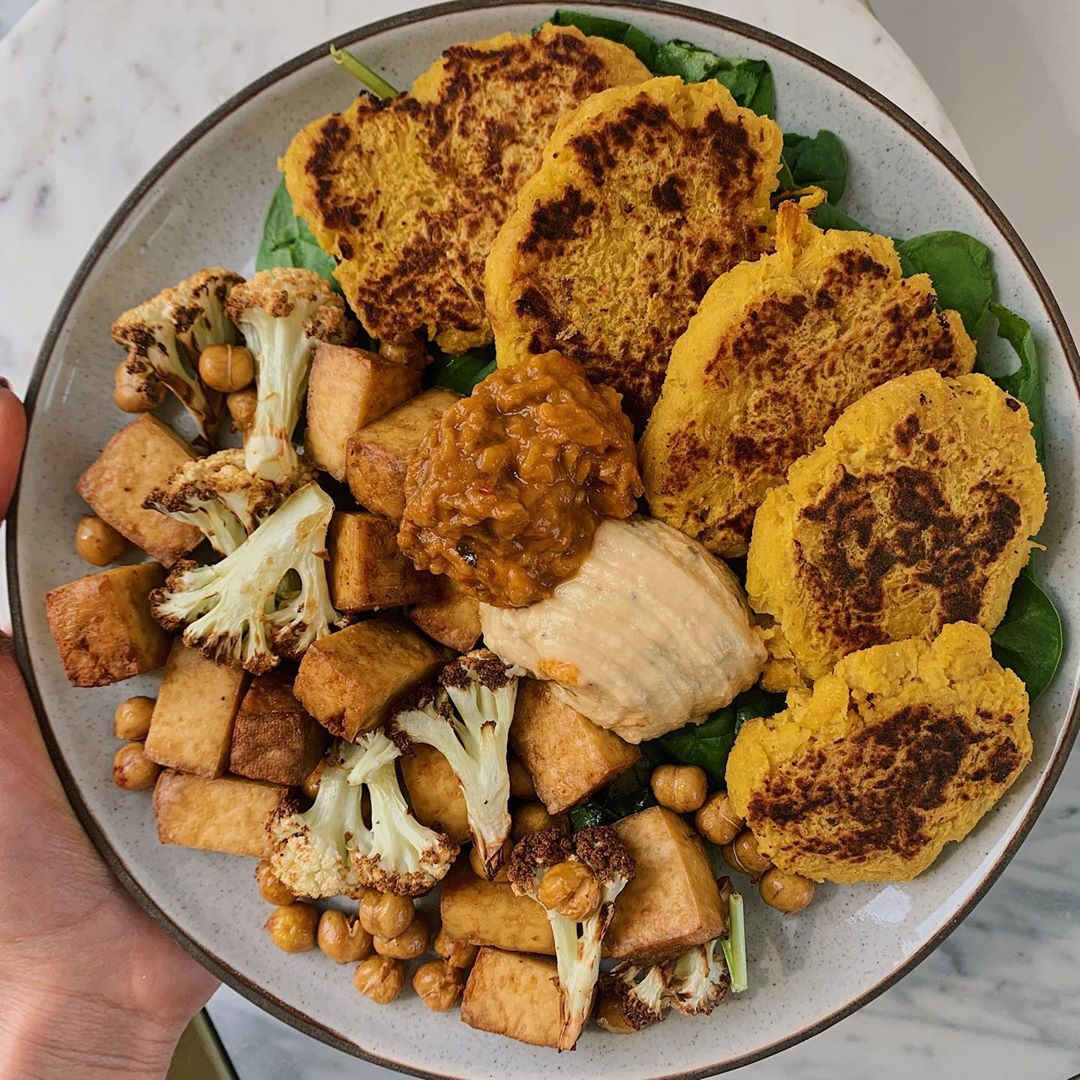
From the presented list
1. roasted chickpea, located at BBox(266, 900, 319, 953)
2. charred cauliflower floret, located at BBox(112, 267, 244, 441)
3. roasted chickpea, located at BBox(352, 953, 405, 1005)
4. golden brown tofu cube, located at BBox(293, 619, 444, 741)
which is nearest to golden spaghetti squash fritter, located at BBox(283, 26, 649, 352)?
charred cauliflower floret, located at BBox(112, 267, 244, 441)

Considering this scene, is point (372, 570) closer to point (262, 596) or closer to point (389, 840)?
point (262, 596)

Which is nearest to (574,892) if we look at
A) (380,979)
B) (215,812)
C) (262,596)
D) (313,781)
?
(380,979)

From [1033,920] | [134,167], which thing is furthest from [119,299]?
[1033,920]

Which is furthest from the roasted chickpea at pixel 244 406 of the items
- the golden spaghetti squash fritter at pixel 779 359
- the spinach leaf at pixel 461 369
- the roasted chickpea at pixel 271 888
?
the roasted chickpea at pixel 271 888

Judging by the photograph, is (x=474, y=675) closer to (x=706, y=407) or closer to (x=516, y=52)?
(x=706, y=407)

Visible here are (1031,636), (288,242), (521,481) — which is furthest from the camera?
(288,242)

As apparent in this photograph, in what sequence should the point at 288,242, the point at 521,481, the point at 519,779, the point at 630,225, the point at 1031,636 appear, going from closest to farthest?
the point at 521,481 < the point at 630,225 < the point at 1031,636 < the point at 519,779 < the point at 288,242

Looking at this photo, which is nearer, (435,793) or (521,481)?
(521,481)
